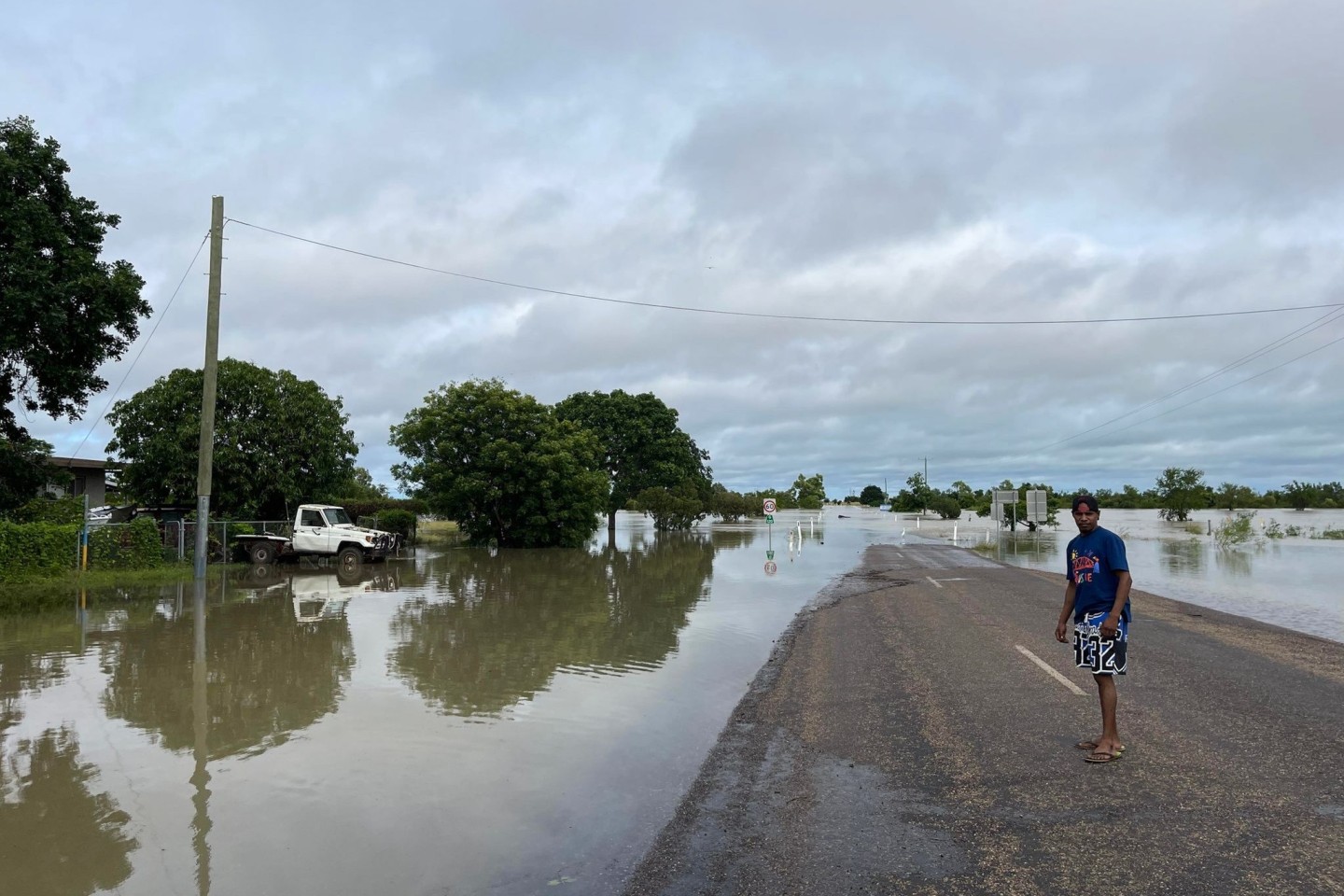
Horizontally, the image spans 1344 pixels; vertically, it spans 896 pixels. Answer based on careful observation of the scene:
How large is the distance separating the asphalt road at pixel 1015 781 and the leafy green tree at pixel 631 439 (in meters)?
43.3

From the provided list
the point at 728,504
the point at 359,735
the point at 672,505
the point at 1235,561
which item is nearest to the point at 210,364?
the point at 359,735

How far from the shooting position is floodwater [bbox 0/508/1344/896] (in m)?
4.81

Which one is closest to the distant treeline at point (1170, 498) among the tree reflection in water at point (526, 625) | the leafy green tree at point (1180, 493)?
the leafy green tree at point (1180, 493)

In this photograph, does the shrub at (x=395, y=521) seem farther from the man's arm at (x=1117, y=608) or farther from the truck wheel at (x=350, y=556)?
the man's arm at (x=1117, y=608)

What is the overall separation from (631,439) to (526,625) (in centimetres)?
3967

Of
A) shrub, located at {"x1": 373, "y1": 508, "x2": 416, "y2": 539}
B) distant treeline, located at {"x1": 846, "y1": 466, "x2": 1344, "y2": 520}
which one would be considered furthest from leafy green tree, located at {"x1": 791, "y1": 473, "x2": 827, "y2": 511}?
shrub, located at {"x1": 373, "y1": 508, "x2": 416, "y2": 539}

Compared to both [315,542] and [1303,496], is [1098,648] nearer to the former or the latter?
[315,542]

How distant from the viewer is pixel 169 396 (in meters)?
31.2

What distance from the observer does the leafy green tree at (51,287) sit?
66.5 feet

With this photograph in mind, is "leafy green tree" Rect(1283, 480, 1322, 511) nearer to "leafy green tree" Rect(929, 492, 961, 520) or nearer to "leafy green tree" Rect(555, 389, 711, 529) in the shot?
"leafy green tree" Rect(929, 492, 961, 520)

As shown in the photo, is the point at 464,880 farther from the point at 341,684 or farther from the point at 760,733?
the point at 341,684

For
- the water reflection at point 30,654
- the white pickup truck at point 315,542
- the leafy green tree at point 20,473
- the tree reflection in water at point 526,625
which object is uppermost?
the leafy green tree at point 20,473

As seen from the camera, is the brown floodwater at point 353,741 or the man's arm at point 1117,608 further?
the man's arm at point 1117,608

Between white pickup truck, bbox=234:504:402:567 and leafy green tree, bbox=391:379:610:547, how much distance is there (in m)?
9.83
